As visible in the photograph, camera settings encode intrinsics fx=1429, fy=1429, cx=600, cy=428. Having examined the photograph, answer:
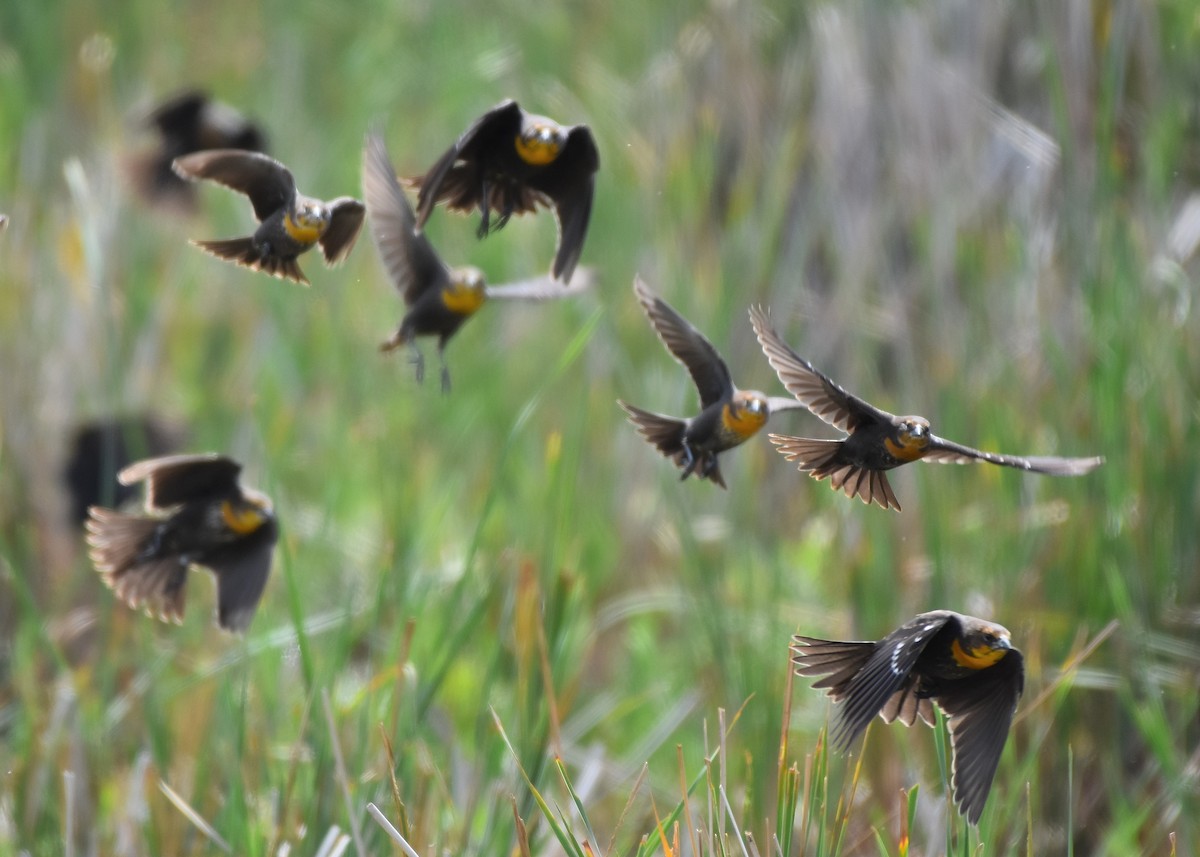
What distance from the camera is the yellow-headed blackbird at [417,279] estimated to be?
1653 mm

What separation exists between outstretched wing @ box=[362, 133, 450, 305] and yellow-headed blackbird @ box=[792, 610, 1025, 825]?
0.65m

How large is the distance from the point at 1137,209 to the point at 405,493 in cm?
181

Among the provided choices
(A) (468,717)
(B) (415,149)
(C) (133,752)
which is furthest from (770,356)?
(B) (415,149)

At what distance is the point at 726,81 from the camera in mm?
4812

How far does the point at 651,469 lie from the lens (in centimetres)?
440

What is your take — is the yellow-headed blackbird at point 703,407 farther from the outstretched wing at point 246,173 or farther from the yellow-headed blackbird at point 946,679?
the outstretched wing at point 246,173

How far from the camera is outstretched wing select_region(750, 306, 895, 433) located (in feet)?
4.11

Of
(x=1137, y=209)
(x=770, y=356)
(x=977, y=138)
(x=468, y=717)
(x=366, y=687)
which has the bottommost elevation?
(x=468, y=717)

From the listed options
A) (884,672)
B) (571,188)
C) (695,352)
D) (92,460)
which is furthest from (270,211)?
(92,460)

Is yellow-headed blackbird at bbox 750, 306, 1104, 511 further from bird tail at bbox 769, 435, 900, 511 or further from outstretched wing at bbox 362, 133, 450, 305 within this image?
outstretched wing at bbox 362, 133, 450, 305

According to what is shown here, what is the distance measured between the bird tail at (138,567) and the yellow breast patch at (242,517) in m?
0.13

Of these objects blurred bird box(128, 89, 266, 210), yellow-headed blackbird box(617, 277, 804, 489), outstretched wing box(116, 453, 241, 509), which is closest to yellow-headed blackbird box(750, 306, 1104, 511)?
yellow-headed blackbird box(617, 277, 804, 489)

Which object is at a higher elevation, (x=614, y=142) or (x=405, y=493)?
(x=614, y=142)

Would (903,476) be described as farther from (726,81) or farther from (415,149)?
(415,149)
